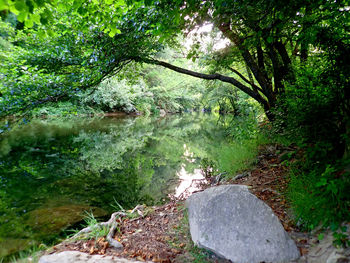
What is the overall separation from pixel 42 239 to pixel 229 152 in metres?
5.52

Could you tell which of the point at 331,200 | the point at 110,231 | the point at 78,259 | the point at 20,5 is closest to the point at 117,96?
the point at 110,231

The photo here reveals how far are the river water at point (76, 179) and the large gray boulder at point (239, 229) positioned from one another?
293 centimetres

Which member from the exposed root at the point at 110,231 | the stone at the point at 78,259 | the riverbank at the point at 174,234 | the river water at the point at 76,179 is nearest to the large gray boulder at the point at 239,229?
the riverbank at the point at 174,234

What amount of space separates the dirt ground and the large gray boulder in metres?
0.19

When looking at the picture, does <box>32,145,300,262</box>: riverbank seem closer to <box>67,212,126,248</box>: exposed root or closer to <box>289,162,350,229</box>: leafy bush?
<box>67,212,126,248</box>: exposed root

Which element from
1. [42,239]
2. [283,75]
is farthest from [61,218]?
[283,75]

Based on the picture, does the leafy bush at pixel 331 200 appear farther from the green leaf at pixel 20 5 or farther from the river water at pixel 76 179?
the river water at pixel 76 179

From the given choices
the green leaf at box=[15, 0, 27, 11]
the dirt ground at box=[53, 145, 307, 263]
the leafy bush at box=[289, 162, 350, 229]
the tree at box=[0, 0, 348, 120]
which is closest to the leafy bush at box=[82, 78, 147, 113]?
the tree at box=[0, 0, 348, 120]

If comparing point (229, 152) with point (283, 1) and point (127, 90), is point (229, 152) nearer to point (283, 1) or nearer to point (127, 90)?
point (283, 1)

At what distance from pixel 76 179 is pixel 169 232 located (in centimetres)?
518

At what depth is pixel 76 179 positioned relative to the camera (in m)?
7.35

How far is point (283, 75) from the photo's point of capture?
684 cm

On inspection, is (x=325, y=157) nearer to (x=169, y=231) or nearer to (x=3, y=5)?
(x=169, y=231)

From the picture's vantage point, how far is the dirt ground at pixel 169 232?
2826 mm
